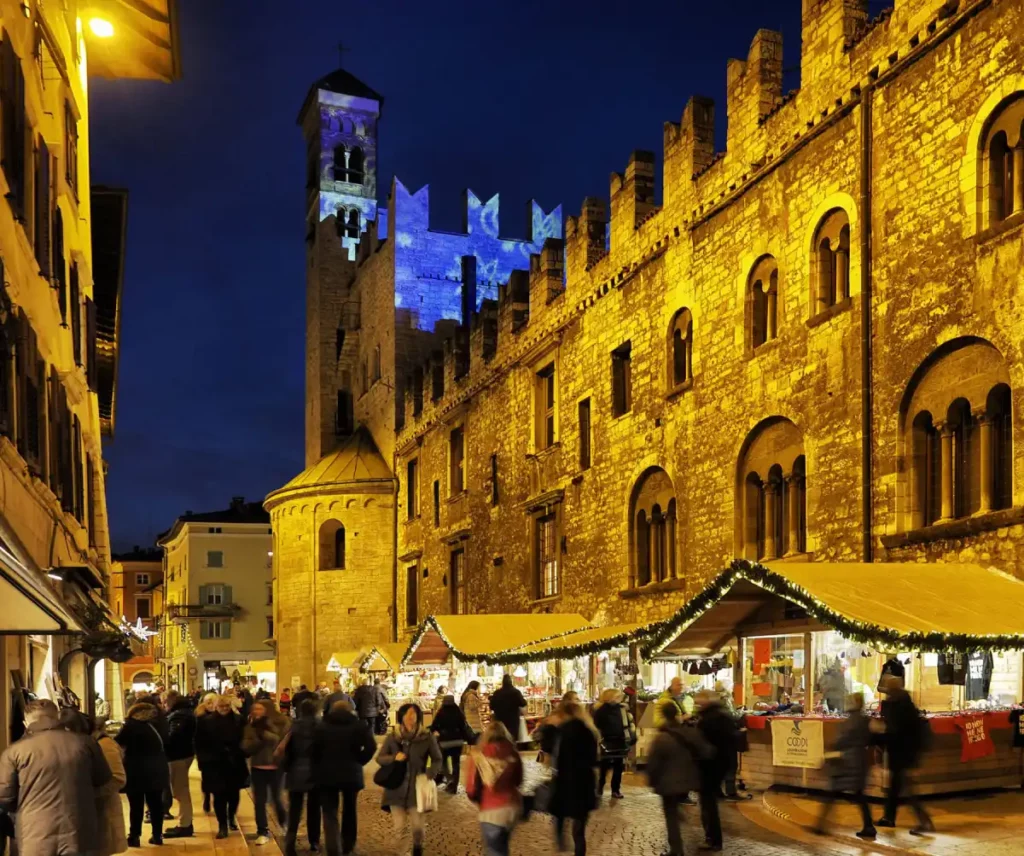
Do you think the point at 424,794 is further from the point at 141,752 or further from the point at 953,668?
the point at 953,668

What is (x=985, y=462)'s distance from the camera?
1402cm

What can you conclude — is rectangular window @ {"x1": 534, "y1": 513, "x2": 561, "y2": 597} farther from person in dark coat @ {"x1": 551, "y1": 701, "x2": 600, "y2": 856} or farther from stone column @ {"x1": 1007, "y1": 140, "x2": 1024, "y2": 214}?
person in dark coat @ {"x1": 551, "y1": 701, "x2": 600, "y2": 856}

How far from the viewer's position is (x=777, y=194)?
18.1 metres

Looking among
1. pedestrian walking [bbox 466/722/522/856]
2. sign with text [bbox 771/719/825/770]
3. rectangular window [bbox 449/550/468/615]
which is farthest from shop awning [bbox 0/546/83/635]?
rectangular window [bbox 449/550/468/615]

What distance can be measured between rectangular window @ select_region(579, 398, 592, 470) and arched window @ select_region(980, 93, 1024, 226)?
457 inches

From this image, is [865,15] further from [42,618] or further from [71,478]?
[42,618]

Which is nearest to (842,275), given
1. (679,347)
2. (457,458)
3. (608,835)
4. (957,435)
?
(957,435)

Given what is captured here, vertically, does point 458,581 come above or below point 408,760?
above

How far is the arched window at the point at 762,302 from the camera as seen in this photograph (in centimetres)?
1847

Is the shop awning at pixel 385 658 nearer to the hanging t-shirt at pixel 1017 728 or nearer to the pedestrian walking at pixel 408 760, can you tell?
the hanging t-shirt at pixel 1017 728

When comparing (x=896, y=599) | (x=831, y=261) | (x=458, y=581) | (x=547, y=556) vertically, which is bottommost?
(x=458, y=581)

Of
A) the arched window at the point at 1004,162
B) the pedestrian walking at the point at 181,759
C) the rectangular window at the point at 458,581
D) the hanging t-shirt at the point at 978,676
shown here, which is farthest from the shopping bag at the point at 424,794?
the rectangular window at the point at 458,581

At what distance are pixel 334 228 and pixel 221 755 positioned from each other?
32.1m

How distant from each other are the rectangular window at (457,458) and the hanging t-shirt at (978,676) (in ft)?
63.4
